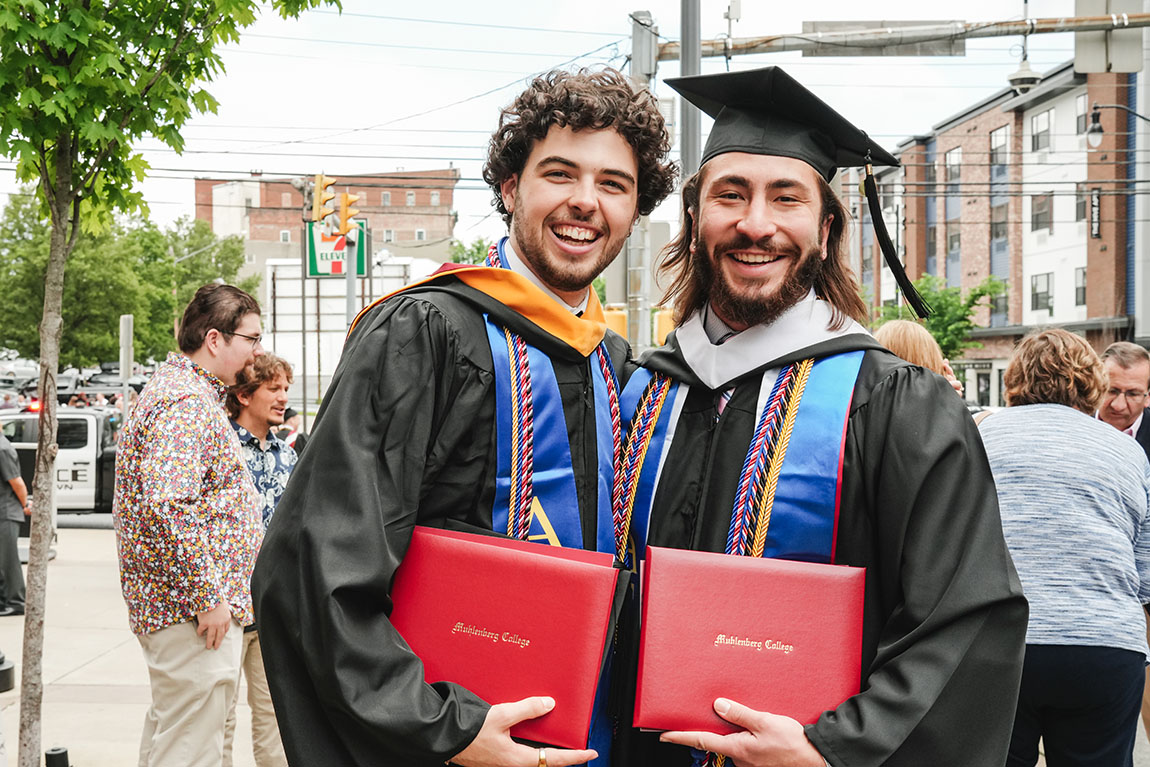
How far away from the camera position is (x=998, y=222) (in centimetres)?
3581

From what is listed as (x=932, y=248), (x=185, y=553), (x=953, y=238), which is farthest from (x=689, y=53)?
(x=932, y=248)

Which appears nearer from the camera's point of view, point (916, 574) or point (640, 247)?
point (916, 574)

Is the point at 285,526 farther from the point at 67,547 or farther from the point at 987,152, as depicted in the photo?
the point at 987,152

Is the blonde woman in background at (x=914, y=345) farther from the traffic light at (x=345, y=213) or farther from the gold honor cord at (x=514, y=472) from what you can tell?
the traffic light at (x=345, y=213)

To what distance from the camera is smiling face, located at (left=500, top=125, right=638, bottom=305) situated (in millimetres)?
2273

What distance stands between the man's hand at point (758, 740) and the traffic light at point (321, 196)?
1276 centimetres

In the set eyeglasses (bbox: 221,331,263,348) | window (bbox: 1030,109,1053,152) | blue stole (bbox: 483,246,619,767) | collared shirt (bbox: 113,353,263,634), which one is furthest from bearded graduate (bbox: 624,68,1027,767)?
window (bbox: 1030,109,1053,152)

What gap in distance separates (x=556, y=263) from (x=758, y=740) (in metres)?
1.08

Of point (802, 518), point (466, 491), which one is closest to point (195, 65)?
point (466, 491)

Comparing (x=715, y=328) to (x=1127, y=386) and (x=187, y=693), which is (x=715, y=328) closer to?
(x=187, y=693)

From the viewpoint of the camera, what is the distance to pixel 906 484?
193cm

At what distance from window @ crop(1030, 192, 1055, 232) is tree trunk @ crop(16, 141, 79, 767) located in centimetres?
3277

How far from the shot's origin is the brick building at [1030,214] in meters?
28.6

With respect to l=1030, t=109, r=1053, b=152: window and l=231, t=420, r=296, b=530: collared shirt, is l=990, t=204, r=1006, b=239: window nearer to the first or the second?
l=1030, t=109, r=1053, b=152: window
